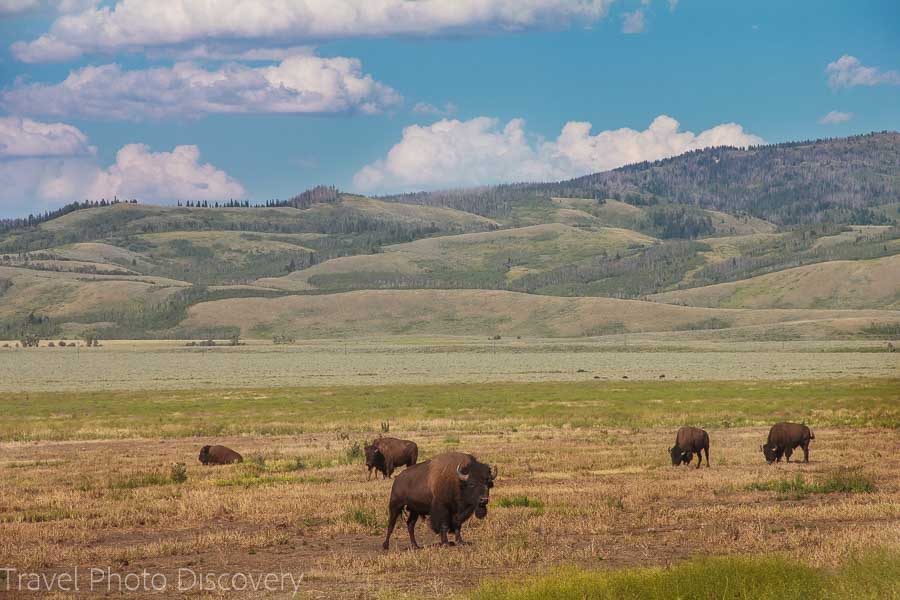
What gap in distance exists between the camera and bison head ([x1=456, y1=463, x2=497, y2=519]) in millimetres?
17172

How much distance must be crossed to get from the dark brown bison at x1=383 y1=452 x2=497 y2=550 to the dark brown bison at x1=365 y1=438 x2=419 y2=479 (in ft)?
28.8

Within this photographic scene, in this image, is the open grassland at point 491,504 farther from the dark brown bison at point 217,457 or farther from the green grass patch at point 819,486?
the dark brown bison at point 217,457

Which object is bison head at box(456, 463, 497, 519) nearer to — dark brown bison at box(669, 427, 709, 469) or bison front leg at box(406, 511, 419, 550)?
bison front leg at box(406, 511, 419, 550)

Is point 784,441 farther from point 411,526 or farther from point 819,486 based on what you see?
point 411,526

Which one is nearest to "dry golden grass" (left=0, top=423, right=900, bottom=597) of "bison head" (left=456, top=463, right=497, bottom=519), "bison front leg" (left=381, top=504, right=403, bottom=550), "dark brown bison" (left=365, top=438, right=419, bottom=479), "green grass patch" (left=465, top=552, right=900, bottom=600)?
"bison front leg" (left=381, top=504, right=403, bottom=550)

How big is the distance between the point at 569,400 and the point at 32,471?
3330 centimetres

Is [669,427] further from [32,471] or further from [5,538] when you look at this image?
[5,538]

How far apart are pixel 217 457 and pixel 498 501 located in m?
11.8

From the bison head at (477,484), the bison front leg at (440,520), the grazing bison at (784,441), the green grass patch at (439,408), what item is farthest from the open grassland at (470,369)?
the bison head at (477,484)

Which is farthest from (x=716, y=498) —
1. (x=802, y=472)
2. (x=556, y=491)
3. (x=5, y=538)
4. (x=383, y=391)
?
(x=383, y=391)

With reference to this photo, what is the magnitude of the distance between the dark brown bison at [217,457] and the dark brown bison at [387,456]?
573cm

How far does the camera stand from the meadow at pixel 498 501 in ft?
48.9

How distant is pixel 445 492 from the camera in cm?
1762

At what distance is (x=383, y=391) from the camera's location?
231 feet
